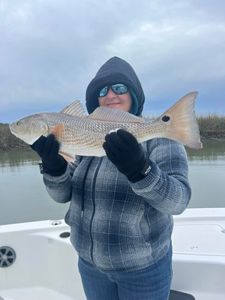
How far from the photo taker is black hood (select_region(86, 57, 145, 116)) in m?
2.05

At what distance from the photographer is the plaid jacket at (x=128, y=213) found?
1.77 m

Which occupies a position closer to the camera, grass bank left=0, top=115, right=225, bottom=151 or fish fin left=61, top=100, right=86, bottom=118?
fish fin left=61, top=100, right=86, bottom=118

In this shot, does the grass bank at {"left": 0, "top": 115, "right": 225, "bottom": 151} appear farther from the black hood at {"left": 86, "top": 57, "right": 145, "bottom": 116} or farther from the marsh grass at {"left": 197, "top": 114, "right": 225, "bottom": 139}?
the black hood at {"left": 86, "top": 57, "right": 145, "bottom": 116}

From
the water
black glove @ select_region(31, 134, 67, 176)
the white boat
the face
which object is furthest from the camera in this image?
the water

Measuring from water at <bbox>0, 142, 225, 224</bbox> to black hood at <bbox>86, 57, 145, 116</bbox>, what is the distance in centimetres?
467

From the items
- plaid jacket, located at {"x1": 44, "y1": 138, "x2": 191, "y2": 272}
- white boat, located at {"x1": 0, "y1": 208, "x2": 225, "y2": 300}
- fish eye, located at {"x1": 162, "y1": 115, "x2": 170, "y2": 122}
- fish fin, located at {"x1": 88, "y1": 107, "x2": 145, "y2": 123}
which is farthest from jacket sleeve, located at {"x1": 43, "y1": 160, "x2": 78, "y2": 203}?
white boat, located at {"x1": 0, "y1": 208, "x2": 225, "y2": 300}

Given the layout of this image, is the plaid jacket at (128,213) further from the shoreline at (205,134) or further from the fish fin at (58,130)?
the shoreline at (205,134)

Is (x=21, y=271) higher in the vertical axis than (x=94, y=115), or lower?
lower

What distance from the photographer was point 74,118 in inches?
71.7

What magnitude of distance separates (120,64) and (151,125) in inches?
26.2

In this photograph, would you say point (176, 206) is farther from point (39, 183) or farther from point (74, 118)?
point (39, 183)

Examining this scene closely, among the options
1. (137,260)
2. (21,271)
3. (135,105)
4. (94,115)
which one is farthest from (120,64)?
(21,271)

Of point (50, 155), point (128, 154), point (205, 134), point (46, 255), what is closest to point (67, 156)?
point (50, 155)

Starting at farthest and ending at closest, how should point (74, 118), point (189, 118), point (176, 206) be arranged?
point (74, 118) < point (176, 206) < point (189, 118)
